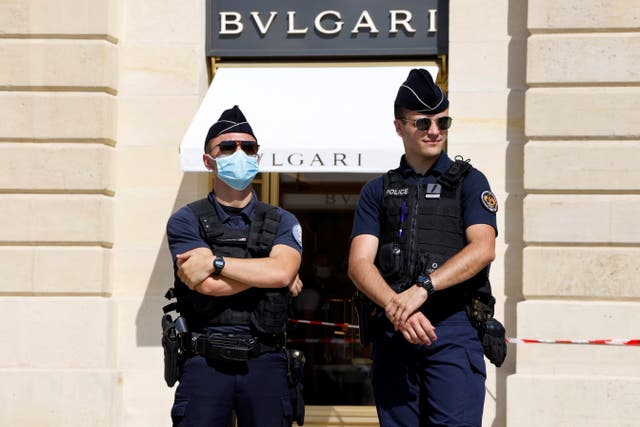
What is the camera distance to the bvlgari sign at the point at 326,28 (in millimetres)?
9398

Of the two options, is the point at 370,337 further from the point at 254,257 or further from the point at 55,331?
the point at 55,331

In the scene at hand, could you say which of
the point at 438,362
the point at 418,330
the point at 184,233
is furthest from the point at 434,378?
the point at 184,233

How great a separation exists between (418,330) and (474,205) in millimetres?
654

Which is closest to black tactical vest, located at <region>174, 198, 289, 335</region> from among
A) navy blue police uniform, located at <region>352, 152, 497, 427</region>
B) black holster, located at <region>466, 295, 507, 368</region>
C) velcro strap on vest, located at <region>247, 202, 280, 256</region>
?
velcro strap on vest, located at <region>247, 202, 280, 256</region>

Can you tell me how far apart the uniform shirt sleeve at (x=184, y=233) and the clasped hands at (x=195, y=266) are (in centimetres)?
5

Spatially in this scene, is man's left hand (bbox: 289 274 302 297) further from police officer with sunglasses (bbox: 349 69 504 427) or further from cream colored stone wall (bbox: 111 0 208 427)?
cream colored stone wall (bbox: 111 0 208 427)

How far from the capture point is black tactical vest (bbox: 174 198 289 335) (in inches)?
215

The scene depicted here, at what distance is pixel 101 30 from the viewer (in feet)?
30.0

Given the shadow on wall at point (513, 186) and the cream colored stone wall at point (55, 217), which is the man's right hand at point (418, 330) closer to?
the shadow on wall at point (513, 186)

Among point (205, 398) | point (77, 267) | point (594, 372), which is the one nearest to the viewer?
point (205, 398)

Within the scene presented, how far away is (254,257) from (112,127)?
12.9 feet

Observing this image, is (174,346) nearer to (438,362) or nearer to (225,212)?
(225,212)

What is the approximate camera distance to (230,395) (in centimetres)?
542

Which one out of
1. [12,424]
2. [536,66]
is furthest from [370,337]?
[12,424]
